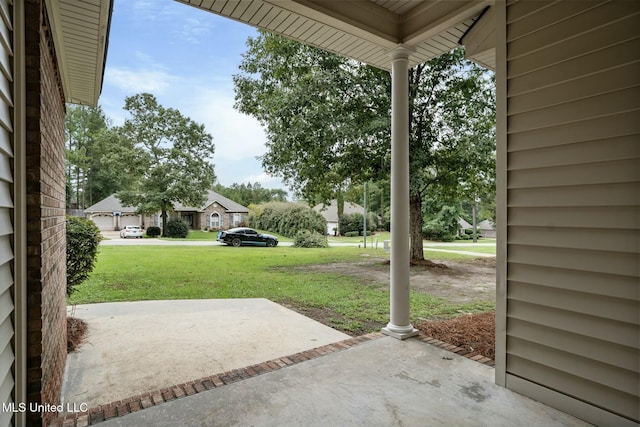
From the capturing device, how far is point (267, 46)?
8.72 meters

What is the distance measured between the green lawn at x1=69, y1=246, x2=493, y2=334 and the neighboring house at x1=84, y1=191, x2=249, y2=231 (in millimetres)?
16632

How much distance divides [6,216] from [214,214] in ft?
94.4

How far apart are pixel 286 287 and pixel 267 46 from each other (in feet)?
20.1

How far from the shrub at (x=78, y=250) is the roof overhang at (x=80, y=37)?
1806 mm

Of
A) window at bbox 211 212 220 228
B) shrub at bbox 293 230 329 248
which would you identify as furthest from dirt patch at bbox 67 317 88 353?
window at bbox 211 212 220 228

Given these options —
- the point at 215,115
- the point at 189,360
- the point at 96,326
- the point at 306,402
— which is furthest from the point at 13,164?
the point at 215,115

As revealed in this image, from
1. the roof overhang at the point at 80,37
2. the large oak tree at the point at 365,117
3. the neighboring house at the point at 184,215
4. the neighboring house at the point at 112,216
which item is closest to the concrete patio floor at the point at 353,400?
the roof overhang at the point at 80,37

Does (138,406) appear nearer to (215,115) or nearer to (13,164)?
(13,164)

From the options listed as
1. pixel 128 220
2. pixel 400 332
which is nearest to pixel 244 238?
pixel 400 332

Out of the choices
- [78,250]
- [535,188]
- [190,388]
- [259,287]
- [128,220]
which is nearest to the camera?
[535,188]

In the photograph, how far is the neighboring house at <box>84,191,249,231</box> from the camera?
2666 cm

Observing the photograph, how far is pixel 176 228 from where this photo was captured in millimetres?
22531

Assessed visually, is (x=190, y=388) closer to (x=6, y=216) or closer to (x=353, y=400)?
(x=353, y=400)

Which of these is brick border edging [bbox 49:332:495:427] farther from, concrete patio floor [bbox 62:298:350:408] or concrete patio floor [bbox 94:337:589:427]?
concrete patio floor [bbox 62:298:350:408]
